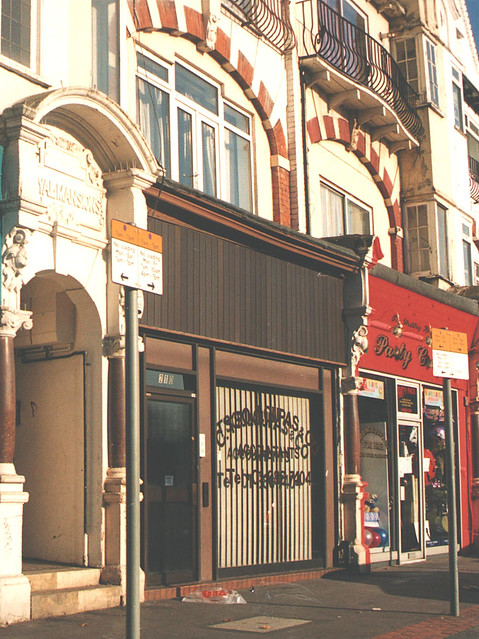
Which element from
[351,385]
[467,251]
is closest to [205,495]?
[351,385]

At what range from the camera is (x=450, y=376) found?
10.1m

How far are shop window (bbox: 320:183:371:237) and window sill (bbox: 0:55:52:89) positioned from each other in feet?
23.7

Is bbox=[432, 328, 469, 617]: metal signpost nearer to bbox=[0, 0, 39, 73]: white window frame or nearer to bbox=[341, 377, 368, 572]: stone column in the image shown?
bbox=[341, 377, 368, 572]: stone column

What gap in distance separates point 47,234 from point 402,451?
29.5 feet

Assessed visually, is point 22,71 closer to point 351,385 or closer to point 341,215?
point 351,385

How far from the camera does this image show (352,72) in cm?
1773

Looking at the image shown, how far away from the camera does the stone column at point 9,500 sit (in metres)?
8.77

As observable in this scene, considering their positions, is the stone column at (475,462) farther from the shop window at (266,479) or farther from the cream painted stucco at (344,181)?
the shop window at (266,479)

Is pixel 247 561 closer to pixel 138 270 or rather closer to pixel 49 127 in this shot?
pixel 49 127

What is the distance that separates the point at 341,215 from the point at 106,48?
7.10m

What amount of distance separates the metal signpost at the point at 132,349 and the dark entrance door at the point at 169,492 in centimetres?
556

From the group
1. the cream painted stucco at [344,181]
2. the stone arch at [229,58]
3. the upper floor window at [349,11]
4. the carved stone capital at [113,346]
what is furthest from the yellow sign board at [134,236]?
the upper floor window at [349,11]

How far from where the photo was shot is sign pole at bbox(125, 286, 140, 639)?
5.11 m

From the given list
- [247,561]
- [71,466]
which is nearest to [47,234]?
[71,466]
